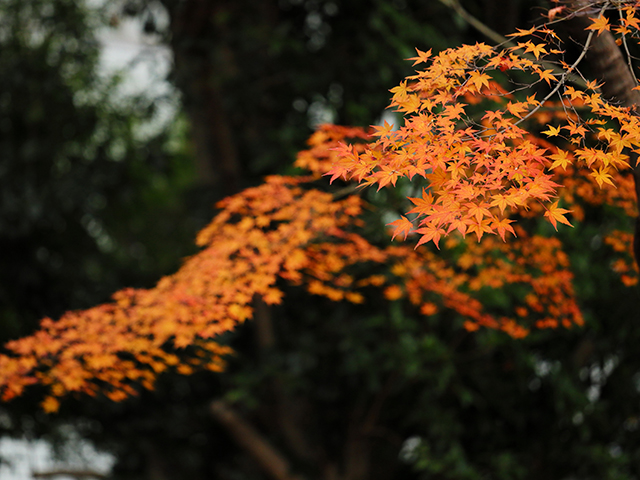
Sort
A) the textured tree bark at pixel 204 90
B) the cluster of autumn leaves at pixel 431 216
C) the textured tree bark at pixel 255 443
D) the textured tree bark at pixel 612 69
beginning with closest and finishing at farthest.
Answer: the cluster of autumn leaves at pixel 431 216 → the textured tree bark at pixel 612 69 → the textured tree bark at pixel 204 90 → the textured tree bark at pixel 255 443

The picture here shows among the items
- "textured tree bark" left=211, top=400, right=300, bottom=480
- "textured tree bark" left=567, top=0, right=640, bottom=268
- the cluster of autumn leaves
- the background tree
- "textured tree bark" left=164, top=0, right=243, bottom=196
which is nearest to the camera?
the cluster of autumn leaves

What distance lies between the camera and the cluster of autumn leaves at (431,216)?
86.7 inches

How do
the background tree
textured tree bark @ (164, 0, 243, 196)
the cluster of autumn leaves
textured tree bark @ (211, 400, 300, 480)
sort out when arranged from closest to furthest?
the cluster of autumn leaves < the background tree < textured tree bark @ (164, 0, 243, 196) < textured tree bark @ (211, 400, 300, 480)

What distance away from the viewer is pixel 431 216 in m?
2.13

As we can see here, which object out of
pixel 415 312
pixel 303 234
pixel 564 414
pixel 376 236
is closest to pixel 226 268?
pixel 303 234

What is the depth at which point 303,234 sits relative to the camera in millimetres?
3869

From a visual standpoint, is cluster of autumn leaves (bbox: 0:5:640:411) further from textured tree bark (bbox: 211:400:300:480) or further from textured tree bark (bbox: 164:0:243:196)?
textured tree bark (bbox: 211:400:300:480)

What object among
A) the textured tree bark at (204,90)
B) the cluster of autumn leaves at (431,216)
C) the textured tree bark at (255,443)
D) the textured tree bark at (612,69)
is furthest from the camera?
the textured tree bark at (255,443)

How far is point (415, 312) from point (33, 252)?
15.0 feet

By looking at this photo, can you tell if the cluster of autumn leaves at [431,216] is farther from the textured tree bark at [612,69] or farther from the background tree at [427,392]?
the background tree at [427,392]

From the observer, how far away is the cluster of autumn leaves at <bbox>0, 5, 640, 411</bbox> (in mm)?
2201

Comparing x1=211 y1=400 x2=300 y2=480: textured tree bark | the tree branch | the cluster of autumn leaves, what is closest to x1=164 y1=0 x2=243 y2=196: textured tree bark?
the cluster of autumn leaves

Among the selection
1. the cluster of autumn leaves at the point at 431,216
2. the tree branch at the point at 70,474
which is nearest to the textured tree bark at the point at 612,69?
the cluster of autumn leaves at the point at 431,216

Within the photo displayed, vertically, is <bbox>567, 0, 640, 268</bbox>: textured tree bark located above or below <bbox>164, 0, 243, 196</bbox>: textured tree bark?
below
